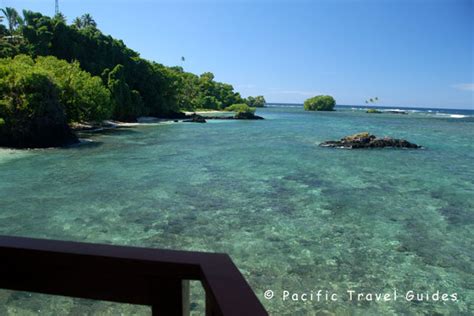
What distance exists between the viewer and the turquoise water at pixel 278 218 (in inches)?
355

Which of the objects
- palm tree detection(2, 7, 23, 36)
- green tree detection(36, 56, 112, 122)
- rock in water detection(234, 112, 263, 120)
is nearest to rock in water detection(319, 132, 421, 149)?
green tree detection(36, 56, 112, 122)

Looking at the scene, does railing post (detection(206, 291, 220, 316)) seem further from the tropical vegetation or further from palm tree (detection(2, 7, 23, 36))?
palm tree (detection(2, 7, 23, 36))

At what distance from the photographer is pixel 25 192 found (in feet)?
57.0

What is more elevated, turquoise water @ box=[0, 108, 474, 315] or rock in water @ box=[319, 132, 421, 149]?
rock in water @ box=[319, 132, 421, 149]

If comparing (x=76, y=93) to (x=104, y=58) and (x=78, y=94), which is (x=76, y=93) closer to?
(x=78, y=94)

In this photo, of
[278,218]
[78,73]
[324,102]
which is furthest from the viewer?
[324,102]

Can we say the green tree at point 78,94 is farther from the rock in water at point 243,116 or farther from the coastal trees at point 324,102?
the coastal trees at point 324,102

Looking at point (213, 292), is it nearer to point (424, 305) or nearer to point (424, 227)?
point (424, 305)

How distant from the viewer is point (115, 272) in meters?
2.02

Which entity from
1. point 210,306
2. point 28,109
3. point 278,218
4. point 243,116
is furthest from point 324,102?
point 210,306

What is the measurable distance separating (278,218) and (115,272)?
12.7 m

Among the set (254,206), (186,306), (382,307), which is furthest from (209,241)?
(186,306)

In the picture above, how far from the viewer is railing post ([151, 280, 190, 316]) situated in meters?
1.97

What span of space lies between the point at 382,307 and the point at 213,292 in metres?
8.07
